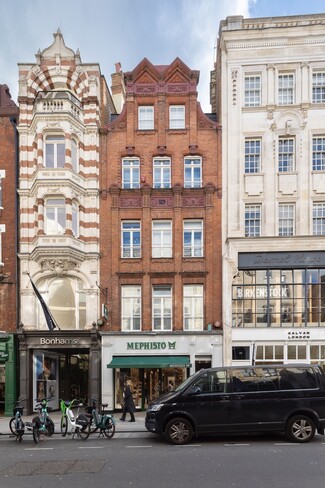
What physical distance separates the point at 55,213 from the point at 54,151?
117 inches

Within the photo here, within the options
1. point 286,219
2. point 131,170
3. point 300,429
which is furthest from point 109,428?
point 286,219

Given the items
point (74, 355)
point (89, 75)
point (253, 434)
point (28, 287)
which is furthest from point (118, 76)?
point (253, 434)

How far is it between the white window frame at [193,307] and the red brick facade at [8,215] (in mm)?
7882

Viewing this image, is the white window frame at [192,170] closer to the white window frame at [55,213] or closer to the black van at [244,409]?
the white window frame at [55,213]

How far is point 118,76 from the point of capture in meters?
27.6

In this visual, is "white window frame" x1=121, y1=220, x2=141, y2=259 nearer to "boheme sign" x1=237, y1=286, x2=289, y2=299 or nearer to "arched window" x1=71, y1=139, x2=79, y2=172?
"arched window" x1=71, y1=139, x2=79, y2=172

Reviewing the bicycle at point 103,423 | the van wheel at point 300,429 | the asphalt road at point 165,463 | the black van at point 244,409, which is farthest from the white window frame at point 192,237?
the van wheel at point 300,429

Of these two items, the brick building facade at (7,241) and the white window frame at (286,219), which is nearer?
the brick building facade at (7,241)

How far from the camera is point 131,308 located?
21859mm

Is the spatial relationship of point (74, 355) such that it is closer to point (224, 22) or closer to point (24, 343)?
point (24, 343)

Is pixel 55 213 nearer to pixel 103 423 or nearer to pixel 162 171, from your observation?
pixel 162 171

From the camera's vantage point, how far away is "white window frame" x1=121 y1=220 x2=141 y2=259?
22.2 m

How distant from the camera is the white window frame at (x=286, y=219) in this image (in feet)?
71.5

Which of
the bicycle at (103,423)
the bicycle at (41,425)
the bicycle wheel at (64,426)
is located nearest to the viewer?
the bicycle at (41,425)
